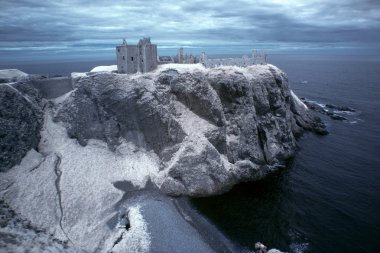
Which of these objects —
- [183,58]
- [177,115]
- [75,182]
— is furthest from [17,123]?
[183,58]

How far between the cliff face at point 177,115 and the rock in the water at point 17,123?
463 cm

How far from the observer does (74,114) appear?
55688 mm

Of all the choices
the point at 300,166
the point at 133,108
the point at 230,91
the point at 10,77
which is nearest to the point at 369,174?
the point at 300,166

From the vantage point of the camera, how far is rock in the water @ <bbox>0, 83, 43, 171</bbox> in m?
47.3

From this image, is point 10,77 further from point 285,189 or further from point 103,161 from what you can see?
point 285,189

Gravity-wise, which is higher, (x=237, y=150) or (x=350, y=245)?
(x=237, y=150)

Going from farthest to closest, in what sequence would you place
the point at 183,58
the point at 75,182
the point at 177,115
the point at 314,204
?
the point at 183,58 < the point at 177,115 < the point at 75,182 < the point at 314,204

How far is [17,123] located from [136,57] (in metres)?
25.0

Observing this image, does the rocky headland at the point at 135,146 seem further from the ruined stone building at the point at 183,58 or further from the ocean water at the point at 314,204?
the ruined stone building at the point at 183,58

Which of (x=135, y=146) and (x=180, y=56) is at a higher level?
(x=180, y=56)

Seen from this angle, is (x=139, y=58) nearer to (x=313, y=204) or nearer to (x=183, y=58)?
(x=183, y=58)

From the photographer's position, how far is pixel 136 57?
60.1m

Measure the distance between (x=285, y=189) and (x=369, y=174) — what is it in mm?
17109

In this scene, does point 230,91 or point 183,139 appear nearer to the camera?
point 183,139
